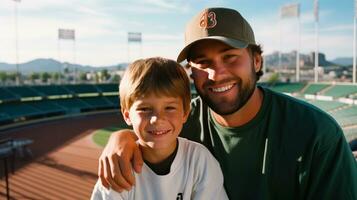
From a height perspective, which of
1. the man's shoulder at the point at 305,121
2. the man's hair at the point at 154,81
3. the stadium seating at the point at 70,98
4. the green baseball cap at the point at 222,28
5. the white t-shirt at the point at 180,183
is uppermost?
the green baseball cap at the point at 222,28

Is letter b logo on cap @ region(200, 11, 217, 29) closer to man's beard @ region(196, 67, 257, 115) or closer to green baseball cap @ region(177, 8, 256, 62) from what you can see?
green baseball cap @ region(177, 8, 256, 62)

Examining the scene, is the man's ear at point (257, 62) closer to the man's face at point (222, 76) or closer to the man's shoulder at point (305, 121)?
the man's face at point (222, 76)

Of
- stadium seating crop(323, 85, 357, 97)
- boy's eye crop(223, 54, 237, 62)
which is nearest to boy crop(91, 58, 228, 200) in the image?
boy's eye crop(223, 54, 237, 62)

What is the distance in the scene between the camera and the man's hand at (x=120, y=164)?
2014 mm

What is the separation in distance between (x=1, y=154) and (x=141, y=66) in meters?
16.3

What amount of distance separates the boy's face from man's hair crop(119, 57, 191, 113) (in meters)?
0.04

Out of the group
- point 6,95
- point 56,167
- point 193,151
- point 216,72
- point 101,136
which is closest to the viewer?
point 193,151

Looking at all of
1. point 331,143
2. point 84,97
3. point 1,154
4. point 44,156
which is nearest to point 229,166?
point 331,143

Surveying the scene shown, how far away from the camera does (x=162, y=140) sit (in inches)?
83.7

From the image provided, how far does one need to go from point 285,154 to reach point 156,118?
3.05ft

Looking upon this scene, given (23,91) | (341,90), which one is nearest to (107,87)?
(23,91)

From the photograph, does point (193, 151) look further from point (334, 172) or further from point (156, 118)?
point (334, 172)

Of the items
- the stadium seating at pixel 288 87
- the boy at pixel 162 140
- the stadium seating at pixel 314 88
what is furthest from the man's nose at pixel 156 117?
the stadium seating at pixel 288 87

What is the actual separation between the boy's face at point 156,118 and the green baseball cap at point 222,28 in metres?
0.56
